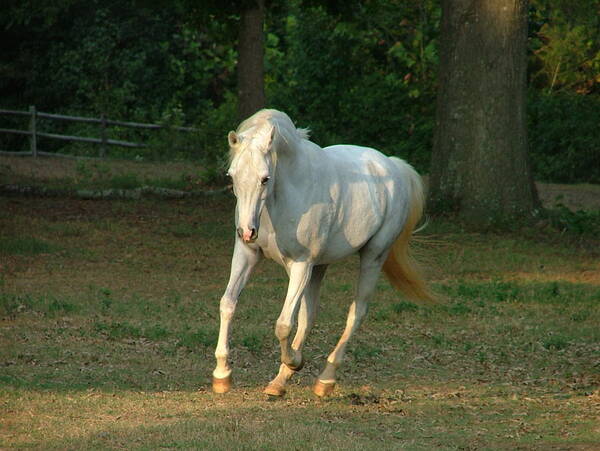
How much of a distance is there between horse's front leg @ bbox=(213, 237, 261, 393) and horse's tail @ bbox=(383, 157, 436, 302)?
2056 mm

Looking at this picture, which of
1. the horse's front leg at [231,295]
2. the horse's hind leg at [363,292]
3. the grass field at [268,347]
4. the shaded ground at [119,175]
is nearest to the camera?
the grass field at [268,347]

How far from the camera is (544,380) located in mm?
8922

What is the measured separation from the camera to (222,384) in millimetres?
7504

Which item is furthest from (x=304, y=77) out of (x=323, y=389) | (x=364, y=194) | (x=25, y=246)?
(x=323, y=389)

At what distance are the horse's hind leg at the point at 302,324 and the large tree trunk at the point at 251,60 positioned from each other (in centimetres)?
1062

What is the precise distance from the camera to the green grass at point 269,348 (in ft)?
22.2

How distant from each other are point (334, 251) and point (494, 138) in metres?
8.95

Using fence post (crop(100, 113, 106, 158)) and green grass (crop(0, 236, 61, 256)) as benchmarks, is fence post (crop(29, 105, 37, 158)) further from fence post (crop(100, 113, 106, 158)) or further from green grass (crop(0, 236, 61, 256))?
green grass (crop(0, 236, 61, 256))

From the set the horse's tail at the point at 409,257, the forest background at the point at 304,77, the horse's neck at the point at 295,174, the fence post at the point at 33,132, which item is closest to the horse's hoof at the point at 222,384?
the horse's neck at the point at 295,174

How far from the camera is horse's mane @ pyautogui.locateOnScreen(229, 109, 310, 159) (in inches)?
284

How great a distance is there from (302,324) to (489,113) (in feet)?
30.0

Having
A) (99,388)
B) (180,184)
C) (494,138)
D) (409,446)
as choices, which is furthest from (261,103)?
(409,446)

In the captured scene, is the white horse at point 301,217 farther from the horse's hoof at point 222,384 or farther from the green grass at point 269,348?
the green grass at point 269,348

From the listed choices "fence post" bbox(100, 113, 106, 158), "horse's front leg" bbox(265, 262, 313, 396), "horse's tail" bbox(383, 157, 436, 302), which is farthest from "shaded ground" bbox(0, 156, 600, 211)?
"horse's front leg" bbox(265, 262, 313, 396)
